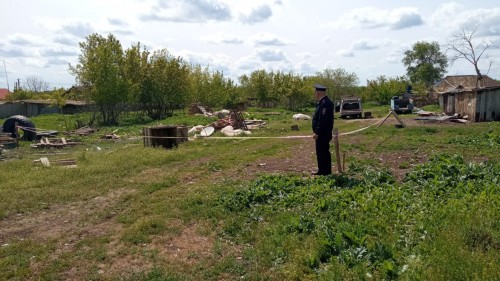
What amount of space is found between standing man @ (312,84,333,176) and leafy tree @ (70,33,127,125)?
24.4 meters

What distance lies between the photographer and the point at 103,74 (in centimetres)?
3027

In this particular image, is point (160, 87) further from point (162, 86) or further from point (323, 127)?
point (323, 127)

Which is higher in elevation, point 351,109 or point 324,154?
point 351,109

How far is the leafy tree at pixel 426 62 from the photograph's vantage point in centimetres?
7733

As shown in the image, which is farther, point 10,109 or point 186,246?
point 10,109

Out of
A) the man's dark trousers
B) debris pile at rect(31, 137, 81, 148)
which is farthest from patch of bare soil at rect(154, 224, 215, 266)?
debris pile at rect(31, 137, 81, 148)

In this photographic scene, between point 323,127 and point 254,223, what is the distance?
3.10 m

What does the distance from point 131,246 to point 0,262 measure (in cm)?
153

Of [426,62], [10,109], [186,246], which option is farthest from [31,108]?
[426,62]

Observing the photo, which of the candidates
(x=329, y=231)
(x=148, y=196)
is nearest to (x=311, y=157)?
(x=148, y=196)

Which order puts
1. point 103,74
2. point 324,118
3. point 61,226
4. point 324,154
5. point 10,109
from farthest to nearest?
point 10,109 < point 103,74 < point 324,154 < point 324,118 < point 61,226

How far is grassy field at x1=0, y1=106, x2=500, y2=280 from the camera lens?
4691mm

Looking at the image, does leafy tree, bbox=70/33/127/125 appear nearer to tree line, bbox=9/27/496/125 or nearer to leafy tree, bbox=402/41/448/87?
tree line, bbox=9/27/496/125

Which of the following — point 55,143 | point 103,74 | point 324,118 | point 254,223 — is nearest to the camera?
point 254,223
